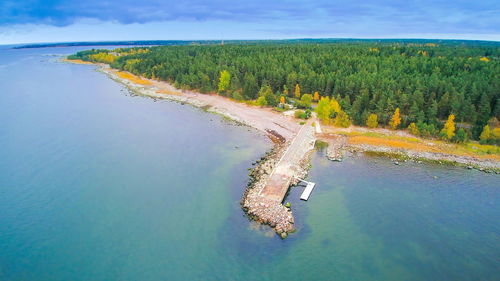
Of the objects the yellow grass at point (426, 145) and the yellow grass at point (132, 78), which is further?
the yellow grass at point (132, 78)

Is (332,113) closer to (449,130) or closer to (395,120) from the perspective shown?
(395,120)

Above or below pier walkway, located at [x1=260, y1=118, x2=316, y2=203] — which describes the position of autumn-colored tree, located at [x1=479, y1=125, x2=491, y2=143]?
above

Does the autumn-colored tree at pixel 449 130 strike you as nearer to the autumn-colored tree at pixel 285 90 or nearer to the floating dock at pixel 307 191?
the floating dock at pixel 307 191

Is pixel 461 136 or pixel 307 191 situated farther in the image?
pixel 461 136

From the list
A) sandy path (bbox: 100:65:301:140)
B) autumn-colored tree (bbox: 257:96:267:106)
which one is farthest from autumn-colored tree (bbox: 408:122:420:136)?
autumn-colored tree (bbox: 257:96:267:106)

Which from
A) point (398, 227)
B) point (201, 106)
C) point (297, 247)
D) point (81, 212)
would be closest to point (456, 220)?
point (398, 227)

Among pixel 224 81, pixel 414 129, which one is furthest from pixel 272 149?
pixel 224 81

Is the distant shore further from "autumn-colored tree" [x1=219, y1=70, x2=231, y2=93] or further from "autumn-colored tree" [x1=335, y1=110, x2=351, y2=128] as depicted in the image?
"autumn-colored tree" [x1=219, y1=70, x2=231, y2=93]

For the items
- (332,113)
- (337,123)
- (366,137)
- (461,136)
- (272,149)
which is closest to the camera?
(461,136)

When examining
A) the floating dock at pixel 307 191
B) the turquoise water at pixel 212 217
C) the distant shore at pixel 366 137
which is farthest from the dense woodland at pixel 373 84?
the floating dock at pixel 307 191
